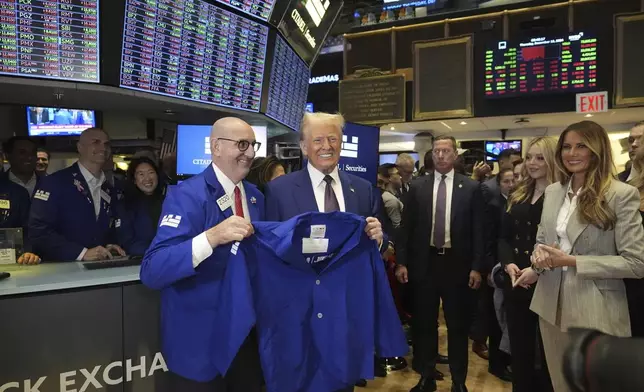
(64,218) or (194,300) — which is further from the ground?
(64,218)

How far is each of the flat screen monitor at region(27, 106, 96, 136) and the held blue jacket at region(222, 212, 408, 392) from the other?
283cm

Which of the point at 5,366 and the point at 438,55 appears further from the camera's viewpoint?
the point at 438,55

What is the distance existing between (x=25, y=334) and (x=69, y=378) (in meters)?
0.30

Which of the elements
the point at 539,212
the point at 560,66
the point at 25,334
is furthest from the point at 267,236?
the point at 560,66

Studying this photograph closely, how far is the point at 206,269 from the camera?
5.80 ft

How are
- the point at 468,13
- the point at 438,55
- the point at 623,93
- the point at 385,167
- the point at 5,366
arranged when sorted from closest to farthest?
the point at 5,366, the point at 385,167, the point at 623,93, the point at 438,55, the point at 468,13

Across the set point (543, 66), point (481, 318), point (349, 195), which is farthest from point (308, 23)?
point (543, 66)

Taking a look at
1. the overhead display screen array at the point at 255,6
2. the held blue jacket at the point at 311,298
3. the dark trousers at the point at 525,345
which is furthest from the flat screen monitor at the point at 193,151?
the dark trousers at the point at 525,345

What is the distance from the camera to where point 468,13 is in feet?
27.8

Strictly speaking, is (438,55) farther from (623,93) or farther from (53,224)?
(53,224)

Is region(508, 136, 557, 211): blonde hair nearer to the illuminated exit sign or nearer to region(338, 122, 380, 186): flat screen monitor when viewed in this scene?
region(338, 122, 380, 186): flat screen monitor

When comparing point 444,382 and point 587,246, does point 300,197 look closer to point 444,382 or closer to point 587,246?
point 587,246

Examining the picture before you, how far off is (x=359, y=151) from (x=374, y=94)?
507cm

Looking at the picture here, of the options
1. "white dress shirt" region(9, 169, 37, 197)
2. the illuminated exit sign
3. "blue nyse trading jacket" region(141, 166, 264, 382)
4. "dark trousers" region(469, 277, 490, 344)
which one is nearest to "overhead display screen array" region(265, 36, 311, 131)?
"white dress shirt" region(9, 169, 37, 197)
